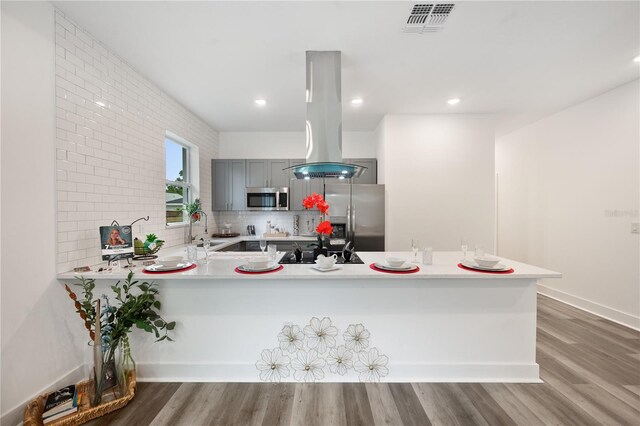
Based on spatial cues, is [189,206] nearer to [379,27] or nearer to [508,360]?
[379,27]

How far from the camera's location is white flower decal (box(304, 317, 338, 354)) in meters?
2.19

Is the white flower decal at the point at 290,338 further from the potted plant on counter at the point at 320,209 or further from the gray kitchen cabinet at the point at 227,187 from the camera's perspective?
the gray kitchen cabinet at the point at 227,187

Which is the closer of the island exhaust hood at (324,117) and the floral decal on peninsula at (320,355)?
the floral decal on peninsula at (320,355)

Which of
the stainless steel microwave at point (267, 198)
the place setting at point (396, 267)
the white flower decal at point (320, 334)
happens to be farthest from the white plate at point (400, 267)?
the stainless steel microwave at point (267, 198)

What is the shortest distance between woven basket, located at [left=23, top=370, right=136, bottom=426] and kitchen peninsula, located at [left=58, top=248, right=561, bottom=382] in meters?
0.32

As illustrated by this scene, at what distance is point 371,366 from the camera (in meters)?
2.17

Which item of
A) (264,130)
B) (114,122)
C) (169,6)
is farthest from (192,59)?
(264,130)

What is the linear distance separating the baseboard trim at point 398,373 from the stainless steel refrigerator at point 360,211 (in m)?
2.03

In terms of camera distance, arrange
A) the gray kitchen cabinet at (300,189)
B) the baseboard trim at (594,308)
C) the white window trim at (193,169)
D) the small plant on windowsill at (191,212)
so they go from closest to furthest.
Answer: the baseboard trim at (594,308), the small plant on windowsill at (191,212), the white window trim at (193,169), the gray kitchen cabinet at (300,189)

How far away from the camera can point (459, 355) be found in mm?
2189

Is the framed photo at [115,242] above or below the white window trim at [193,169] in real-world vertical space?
below

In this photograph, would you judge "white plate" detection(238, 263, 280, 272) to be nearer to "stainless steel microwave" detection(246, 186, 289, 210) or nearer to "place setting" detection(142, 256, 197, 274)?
"place setting" detection(142, 256, 197, 274)

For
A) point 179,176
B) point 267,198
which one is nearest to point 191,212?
point 179,176

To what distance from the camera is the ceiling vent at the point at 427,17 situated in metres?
1.94
